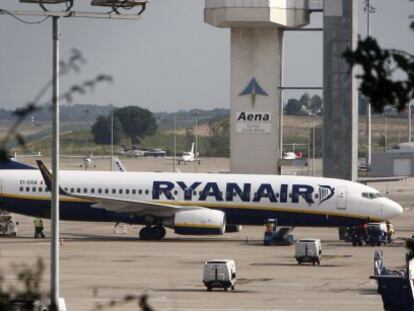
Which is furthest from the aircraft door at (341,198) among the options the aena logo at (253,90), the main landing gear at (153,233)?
the aena logo at (253,90)

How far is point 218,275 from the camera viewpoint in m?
42.8

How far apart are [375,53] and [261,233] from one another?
6208cm

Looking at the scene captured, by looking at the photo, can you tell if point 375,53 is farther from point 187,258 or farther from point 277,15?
point 277,15

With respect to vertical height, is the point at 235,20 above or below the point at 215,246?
above

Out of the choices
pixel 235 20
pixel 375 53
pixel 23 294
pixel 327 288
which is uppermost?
pixel 235 20

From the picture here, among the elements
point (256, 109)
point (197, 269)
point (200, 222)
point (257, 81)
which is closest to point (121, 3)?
point (197, 269)

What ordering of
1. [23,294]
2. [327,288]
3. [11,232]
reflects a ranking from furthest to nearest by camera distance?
[11,232], [327,288], [23,294]

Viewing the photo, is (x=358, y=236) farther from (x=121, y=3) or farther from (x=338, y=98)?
(x=121, y=3)

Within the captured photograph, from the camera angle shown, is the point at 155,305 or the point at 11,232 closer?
the point at 155,305

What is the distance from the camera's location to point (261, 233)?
7169 centimetres

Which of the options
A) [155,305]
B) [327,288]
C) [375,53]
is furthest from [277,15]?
[375,53]

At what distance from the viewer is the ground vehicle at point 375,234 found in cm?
6341

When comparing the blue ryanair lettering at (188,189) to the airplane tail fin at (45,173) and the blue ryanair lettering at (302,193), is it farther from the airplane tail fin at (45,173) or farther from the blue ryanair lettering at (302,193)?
the airplane tail fin at (45,173)

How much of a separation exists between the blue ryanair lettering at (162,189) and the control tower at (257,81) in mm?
17623
